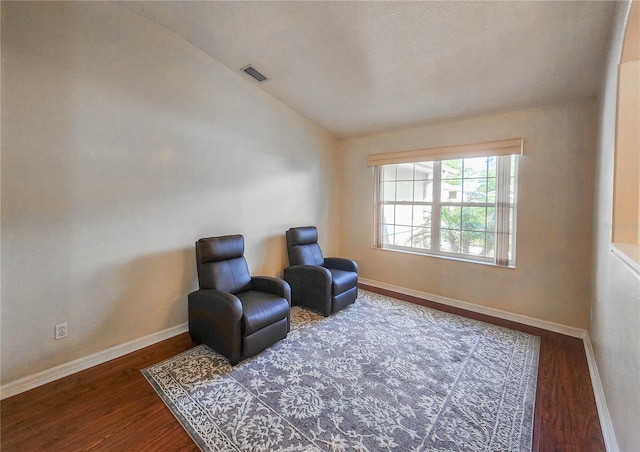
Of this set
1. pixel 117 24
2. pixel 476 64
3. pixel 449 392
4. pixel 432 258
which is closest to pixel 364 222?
pixel 432 258

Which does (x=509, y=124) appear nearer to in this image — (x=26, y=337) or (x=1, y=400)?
(x=26, y=337)

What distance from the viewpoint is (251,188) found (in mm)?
3316

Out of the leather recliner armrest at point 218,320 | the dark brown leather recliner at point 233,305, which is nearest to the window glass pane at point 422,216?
the dark brown leather recliner at point 233,305

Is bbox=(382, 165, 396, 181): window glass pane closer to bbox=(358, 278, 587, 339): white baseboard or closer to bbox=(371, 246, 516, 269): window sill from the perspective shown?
bbox=(371, 246, 516, 269): window sill

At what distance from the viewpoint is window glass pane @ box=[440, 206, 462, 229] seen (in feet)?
11.6

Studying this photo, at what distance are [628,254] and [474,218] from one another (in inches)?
84.4

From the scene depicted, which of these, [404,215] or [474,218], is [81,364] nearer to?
[404,215]

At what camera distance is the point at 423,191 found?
12.7 feet

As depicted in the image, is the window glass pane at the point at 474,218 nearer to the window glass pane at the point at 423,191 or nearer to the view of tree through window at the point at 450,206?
the view of tree through window at the point at 450,206

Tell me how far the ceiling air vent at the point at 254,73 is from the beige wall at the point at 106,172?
159mm

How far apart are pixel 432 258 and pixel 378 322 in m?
1.32

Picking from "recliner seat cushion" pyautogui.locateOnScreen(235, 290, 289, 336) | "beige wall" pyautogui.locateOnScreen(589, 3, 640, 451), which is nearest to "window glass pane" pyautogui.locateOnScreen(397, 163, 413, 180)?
"beige wall" pyautogui.locateOnScreen(589, 3, 640, 451)

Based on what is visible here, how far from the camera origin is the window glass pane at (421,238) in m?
3.84

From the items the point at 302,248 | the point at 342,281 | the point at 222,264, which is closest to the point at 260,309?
the point at 222,264
